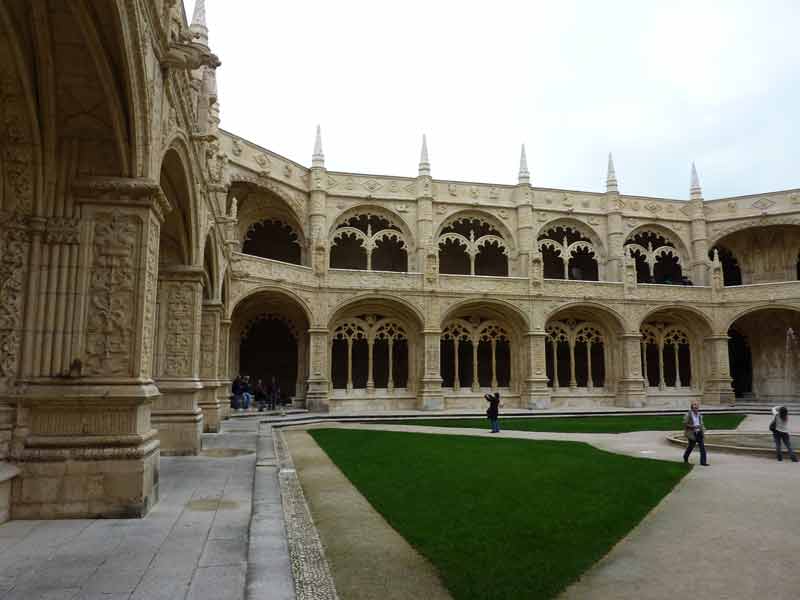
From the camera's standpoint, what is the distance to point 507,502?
278 inches

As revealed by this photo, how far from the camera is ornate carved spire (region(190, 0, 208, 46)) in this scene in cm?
1040

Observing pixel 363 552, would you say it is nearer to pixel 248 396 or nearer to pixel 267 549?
pixel 267 549

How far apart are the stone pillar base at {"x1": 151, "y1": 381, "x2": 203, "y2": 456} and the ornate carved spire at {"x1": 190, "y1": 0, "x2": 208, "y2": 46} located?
6352 mm

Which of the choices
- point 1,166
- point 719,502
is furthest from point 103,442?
point 719,502

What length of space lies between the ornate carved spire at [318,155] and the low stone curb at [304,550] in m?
19.0

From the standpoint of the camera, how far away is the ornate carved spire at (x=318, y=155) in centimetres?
2559

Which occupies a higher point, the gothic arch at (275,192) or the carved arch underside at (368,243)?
the gothic arch at (275,192)

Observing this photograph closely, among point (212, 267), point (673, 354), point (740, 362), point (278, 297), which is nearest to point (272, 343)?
point (278, 297)

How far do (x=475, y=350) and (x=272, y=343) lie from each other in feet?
30.2

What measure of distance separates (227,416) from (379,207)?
12.1 meters

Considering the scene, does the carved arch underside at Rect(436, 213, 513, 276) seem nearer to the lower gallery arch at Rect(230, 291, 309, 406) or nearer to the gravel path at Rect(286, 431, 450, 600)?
the lower gallery arch at Rect(230, 291, 309, 406)

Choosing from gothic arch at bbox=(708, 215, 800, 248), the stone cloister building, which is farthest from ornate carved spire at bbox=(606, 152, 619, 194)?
gothic arch at bbox=(708, 215, 800, 248)

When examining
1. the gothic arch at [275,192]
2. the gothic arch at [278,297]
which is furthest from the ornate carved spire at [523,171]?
the gothic arch at [278,297]

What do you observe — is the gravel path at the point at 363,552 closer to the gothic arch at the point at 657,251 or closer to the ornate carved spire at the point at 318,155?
Result: the ornate carved spire at the point at 318,155
